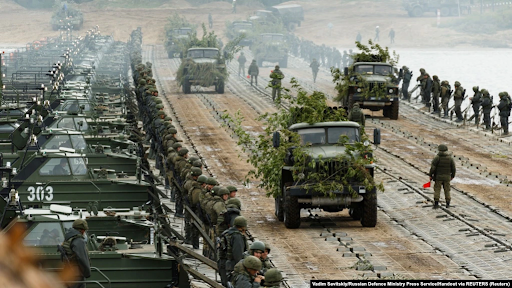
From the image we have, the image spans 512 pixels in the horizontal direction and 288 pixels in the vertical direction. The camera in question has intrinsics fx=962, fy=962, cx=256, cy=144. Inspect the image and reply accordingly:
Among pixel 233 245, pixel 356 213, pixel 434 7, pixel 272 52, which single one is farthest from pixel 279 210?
pixel 434 7

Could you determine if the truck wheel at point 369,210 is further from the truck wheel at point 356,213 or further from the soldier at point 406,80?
the soldier at point 406,80

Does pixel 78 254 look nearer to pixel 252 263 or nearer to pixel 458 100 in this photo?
pixel 252 263

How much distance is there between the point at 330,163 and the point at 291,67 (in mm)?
53664

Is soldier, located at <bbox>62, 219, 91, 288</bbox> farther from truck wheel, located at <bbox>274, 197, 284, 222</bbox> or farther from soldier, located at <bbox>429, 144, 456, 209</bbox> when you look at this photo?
soldier, located at <bbox>429, 144, 456, 209</bbox>

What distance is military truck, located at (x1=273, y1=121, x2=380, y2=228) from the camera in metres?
15.9

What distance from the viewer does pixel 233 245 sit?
33.1ft

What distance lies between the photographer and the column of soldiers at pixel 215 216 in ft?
26.6

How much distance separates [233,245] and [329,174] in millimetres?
6155

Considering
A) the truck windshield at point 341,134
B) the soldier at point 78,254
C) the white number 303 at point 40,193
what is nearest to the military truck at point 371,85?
the truck windshield at point 341,134

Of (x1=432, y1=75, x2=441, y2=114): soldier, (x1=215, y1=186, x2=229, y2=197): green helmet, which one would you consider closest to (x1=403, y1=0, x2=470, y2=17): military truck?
(x1=432, y1=75, x2=441, y2=114): soldier

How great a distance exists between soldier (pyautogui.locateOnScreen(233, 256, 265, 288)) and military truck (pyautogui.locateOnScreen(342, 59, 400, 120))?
87.1ft

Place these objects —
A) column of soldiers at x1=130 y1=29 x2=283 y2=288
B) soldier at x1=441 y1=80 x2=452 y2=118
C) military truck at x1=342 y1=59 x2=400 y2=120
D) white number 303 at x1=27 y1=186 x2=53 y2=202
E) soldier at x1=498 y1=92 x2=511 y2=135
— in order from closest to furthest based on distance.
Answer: column of soldiers at x1=130 y1=29 x2=283 y2=288 → white number 303 at x1=27 y1=186 x2=53 y2=202 → soldier at x1=498 y1=92 x2=511 y2=135 → military truck at x1=342 y1=59 x2=400 y2=120 → soldier at x1=441 y1=80 x2=452 y2=118

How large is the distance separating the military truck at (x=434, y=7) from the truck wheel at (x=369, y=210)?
9703cm

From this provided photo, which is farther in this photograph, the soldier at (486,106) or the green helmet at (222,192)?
the soldier at (486,106)
